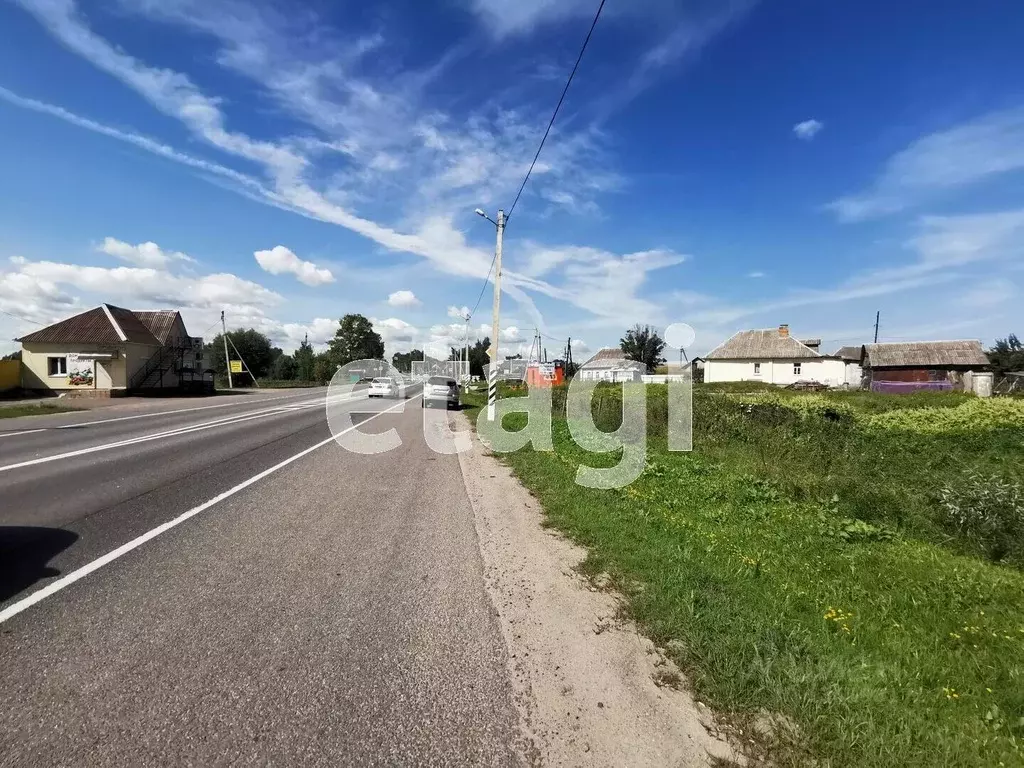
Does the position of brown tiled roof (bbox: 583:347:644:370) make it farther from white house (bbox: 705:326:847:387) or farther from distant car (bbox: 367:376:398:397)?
distant car (bbox: 367:376:398:397)

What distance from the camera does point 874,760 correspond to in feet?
8.13

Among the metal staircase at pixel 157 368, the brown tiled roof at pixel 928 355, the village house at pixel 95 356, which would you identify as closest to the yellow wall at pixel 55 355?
the village house at pixel 95 356

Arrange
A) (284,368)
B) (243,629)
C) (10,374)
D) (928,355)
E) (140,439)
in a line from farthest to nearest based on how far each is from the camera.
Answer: (284,368) → (928,355) → (10,374) → (140,439) → (243,629)

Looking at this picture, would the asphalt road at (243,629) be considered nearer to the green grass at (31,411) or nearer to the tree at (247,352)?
the green grass at (31,411)

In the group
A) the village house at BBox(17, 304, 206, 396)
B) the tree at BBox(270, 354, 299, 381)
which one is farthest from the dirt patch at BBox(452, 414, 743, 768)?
the tree at BBox(270, 354, 299, 381)

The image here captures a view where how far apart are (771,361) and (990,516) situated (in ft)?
165

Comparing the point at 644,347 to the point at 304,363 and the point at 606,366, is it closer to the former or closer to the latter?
the point at 606,366

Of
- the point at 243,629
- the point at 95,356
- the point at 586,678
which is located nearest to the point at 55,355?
the point at 95,356

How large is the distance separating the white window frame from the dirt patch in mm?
38345

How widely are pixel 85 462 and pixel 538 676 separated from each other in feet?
32.7

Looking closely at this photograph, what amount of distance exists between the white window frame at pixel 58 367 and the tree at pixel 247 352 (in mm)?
28838

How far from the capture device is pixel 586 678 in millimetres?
3252

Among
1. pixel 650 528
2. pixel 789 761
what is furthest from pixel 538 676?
pixel 650 528

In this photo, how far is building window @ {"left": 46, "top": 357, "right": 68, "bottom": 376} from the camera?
32.5 metres
